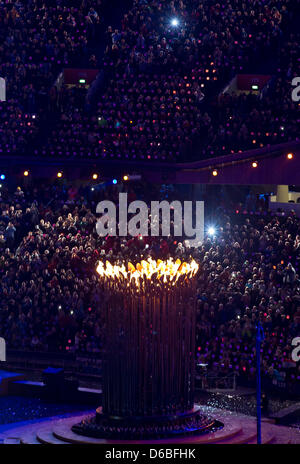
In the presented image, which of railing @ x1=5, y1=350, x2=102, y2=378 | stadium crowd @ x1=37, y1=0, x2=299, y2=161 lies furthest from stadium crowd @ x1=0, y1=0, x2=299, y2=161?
railing @ x1=5, y1=350, x2=102, y2=378

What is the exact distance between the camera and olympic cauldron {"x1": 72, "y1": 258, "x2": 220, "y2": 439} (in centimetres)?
1861

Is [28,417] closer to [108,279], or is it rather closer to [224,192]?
[108,279]

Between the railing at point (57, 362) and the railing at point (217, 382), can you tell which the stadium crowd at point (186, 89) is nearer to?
the railing at point (57, 362)

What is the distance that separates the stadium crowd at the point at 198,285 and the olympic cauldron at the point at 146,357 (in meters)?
6.38

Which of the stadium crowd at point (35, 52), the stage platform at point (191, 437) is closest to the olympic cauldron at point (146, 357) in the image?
the stage platform at point (191, 437)

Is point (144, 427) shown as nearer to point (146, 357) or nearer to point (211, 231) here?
point (146, 357)

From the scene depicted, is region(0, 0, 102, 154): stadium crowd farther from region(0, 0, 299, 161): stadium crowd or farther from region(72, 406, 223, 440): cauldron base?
region(72, 406, 223, 440): cauldron base

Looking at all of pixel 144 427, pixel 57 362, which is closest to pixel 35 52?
pixel 57 362

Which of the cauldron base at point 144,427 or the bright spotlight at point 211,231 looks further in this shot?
the bright spotlight at point 211,231

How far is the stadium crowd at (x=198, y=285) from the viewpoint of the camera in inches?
1022

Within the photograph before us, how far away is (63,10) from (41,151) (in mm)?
8482

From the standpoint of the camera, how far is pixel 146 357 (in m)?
18.6

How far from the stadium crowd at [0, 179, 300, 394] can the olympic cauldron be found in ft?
20.9

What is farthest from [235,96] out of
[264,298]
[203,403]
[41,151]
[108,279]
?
[108,279]
